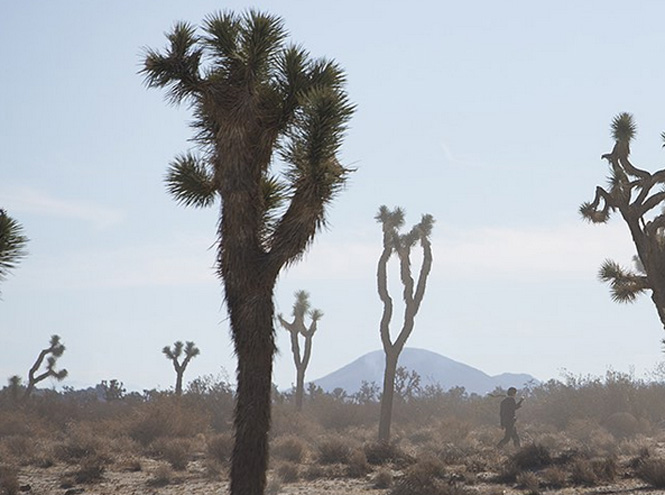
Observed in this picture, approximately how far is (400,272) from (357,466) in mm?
12277

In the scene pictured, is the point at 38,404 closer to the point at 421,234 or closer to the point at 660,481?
the point at 421,234

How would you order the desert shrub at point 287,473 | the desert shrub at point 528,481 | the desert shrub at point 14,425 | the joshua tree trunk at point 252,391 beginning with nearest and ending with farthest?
1. the joshua tree trunk at point 252,391
2. the desert shrub at point 528,481
3. the desert shrub at point 287,473
4. the desert shrub at point 14,425

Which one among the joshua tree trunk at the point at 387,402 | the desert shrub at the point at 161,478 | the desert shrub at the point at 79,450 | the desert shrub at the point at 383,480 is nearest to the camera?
the desert shrub at the point at 383,480

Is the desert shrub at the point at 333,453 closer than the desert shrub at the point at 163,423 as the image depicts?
Yes

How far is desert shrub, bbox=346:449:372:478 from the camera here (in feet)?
64.2

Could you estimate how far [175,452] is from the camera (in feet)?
73.7

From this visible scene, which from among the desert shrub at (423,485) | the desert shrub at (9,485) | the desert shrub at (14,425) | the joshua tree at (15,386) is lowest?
the desert shrub at (423,485)

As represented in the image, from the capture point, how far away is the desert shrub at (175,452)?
2169 cm

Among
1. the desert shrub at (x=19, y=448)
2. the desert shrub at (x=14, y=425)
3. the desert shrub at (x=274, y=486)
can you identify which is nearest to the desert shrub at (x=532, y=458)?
the desert shrub at (x=274, y=486)

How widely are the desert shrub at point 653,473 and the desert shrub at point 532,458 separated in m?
2.73

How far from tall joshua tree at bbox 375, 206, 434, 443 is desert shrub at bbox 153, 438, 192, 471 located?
7.66 metres

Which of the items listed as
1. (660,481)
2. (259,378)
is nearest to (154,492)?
(259,378)

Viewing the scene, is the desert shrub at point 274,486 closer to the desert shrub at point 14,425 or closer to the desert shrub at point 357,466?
the desert shrub at point 357,466

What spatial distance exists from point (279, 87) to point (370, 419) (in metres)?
27.2
